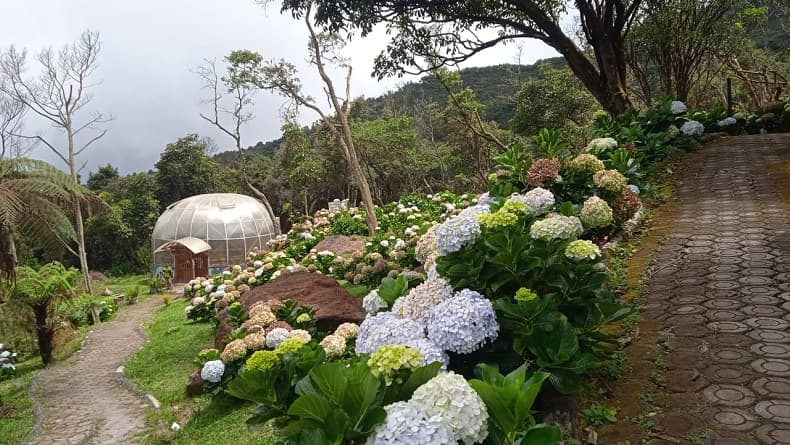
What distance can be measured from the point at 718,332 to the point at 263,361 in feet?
8.36

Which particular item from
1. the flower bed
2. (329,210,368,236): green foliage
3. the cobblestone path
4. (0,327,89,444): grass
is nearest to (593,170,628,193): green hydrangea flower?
the flower bed

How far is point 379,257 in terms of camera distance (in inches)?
350

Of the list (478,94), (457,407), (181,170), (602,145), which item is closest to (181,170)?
(181,170)

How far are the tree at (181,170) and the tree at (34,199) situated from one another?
20286 millimetres

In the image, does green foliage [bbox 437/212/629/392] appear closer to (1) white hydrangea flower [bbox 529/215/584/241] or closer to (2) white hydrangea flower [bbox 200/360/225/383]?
(1) white hydrangea flower [bbox 529/215/584/241]

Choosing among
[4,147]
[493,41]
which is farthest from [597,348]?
[4,147]

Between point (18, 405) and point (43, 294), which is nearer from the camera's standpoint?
point (18, 405)

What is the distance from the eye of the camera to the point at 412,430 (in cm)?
148

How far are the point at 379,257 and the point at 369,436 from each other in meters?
7.33

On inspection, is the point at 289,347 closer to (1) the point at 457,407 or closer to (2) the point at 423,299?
(2) the point at 423,299

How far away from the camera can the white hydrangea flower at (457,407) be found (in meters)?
1.58

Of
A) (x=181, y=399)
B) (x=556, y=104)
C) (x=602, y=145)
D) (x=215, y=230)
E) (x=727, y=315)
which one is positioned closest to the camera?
(x=727, y=315)

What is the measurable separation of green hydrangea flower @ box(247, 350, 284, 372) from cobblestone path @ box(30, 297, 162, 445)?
447 centimetres

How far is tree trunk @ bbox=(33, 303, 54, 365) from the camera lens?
9.88 metres
